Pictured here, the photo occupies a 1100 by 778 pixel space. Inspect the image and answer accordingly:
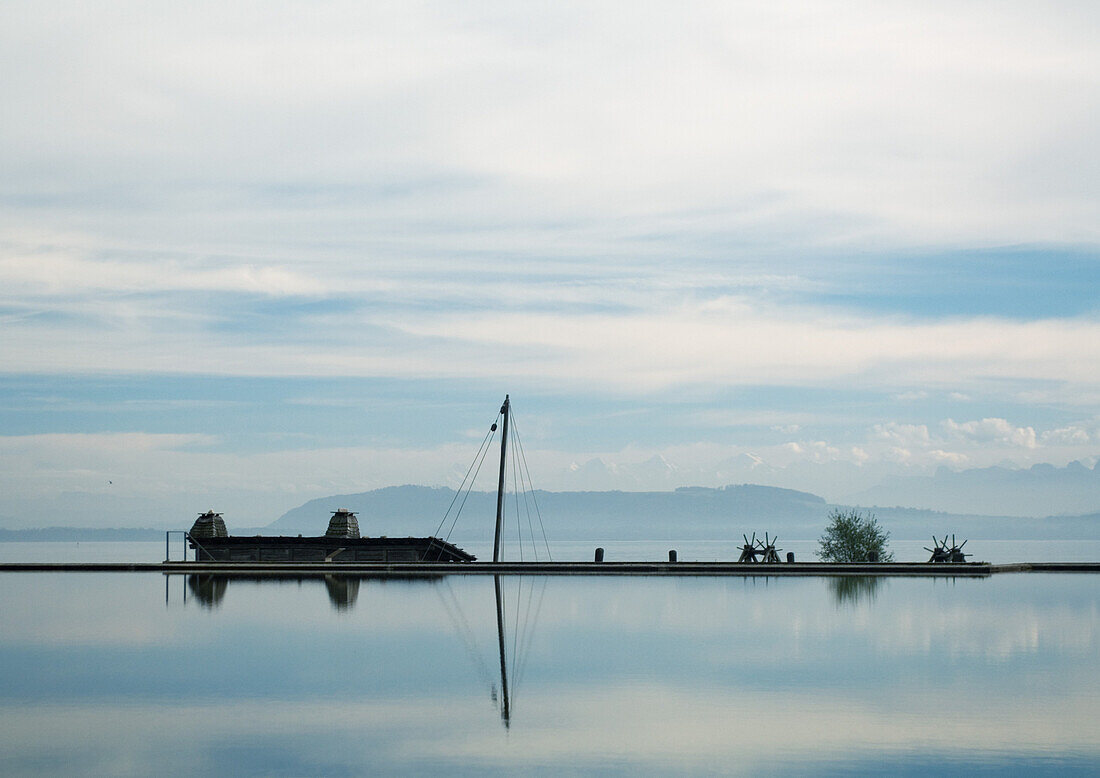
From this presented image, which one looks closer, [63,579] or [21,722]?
[21,722]

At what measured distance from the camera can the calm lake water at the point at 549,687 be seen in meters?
18.1

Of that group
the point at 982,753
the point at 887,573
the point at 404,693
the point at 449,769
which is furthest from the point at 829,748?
the point at 887,573

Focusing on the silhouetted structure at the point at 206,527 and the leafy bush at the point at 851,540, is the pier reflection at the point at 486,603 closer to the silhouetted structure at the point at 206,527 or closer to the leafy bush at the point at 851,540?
the silhouetted structure at the point at 206,527

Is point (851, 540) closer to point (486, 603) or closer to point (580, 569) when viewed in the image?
point (580, 569)

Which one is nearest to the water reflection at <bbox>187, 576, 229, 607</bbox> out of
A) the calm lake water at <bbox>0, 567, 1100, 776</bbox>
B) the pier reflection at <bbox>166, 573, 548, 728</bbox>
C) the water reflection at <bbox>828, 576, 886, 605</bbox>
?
the pier reflection at <bbox>166, 573, 548, 728</bbox>

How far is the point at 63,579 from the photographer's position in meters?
64.0

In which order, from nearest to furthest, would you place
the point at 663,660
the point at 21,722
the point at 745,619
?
the point at 21,722, the point at 663,660, the point at 745,619

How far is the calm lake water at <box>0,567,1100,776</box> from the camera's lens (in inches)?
712

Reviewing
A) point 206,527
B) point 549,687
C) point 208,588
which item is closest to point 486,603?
point 208,588

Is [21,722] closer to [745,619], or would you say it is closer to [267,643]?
[267,643]

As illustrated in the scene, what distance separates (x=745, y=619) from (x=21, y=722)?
2334 cm

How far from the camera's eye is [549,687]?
24.8m

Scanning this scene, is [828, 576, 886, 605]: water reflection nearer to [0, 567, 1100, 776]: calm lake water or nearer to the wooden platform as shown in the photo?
[0, 567, 1100, 776]: calm lake water

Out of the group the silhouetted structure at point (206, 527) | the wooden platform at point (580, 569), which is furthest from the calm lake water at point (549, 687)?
the silhouetted structure at point (206, 527)
